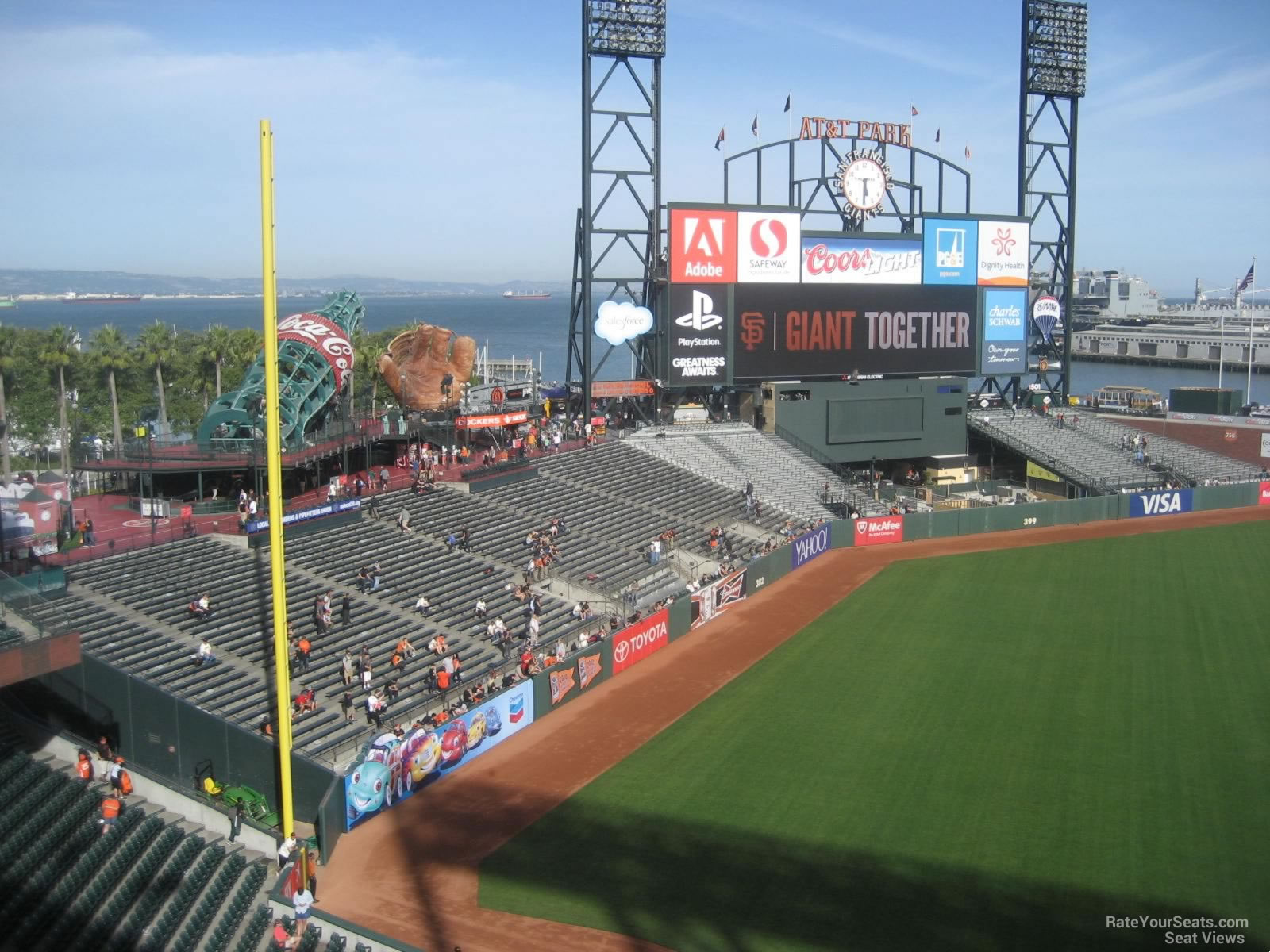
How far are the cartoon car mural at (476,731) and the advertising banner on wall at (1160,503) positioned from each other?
36.0m

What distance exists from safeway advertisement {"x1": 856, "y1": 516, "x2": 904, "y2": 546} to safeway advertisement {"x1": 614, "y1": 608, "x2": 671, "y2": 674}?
1490 centimetres

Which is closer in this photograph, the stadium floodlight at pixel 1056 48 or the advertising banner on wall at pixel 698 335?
the advertising banner on wall at pixel 698 335

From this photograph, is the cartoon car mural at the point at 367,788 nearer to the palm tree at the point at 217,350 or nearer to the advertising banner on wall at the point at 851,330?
the advertising banner on wall at the point at 851,330

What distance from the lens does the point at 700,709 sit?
1014 inches

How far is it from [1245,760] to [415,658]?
17285mm

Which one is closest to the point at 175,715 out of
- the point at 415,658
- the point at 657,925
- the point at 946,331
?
the point at 415,658

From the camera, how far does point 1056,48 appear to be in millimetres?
57219

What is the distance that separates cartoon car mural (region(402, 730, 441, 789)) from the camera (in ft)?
69.0

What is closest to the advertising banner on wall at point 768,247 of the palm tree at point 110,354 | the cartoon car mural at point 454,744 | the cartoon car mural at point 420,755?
the palm tree at point 110,354

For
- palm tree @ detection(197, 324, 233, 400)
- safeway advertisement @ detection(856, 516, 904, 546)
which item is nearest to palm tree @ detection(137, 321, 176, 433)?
palm tree @ detection(197, 324, 233, 400)

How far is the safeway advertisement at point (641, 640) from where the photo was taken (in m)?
28.5

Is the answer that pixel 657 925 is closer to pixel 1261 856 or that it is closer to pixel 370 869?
pixel 370 869

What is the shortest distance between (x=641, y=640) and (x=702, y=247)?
71.4 feet

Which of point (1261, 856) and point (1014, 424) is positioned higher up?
point (1014, 424)
